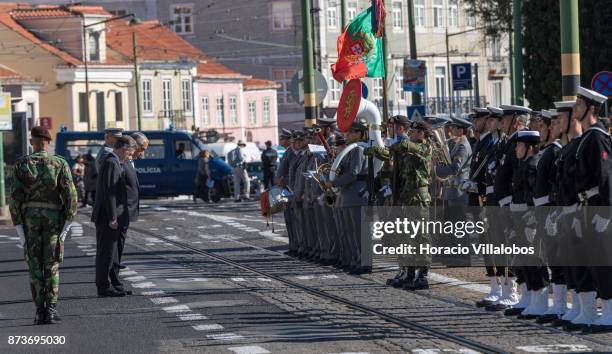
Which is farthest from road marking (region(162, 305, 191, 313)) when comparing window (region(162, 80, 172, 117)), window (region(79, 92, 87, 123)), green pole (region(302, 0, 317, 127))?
window (region(162, 80, 172, 117))

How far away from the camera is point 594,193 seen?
1277 cm

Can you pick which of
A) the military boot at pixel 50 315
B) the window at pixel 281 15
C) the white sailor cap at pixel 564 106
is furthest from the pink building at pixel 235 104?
the white sailor cap at pixel 564 106

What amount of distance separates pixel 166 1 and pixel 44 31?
12.7m

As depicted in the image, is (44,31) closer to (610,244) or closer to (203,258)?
(203,258)

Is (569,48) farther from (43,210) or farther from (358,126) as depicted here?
(43,210)

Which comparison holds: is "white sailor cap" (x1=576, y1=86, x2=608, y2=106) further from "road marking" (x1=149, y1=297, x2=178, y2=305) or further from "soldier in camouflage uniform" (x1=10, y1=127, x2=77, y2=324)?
"road marking" (x1=149, y1=297, x2=178, y2=305)

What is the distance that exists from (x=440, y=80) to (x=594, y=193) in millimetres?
70404

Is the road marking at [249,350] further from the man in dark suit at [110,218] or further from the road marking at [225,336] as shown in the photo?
→ the man in dark suit at [110,218]

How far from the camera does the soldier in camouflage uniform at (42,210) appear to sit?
1476cm

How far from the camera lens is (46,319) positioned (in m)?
14.6

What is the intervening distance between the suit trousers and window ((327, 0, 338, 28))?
2402 inches

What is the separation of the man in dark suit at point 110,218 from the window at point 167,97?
6436 cm

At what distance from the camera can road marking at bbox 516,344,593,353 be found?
38.4 ft

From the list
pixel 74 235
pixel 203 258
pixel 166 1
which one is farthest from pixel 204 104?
pixel 203 258
